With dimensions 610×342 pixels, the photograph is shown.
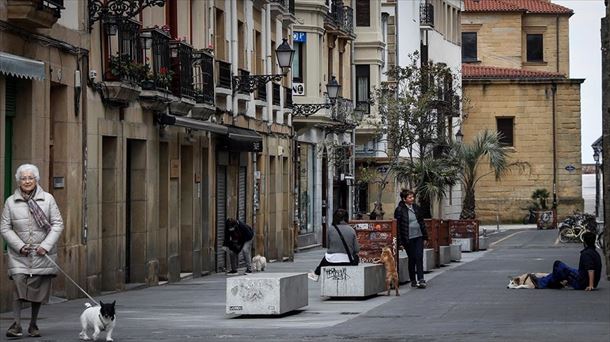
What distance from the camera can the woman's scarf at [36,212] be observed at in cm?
1797

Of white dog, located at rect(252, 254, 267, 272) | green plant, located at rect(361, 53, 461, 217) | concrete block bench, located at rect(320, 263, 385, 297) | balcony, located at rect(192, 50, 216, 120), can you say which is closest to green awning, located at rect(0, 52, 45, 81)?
concrete block bench, located at rect(320, 263, 385, 297)

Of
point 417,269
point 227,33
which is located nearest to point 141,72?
point 417,269

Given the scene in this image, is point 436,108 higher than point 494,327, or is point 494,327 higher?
point 436,108

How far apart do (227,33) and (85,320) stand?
2345 centimetres

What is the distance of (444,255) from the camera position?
41969 mm

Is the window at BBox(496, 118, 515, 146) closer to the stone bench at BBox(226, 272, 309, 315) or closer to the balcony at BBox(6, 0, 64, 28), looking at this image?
the balcony at BBox(6, 0, 64, 28)

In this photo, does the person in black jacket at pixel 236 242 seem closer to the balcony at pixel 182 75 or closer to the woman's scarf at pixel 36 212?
the balcony at pixel 182 75

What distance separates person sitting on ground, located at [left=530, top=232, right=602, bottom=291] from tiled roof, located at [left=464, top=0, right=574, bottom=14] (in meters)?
76.8

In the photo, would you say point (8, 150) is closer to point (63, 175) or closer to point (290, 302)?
point (63, 175)

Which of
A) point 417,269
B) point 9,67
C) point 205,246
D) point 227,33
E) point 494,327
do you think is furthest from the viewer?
point 227,33

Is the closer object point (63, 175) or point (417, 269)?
point (63, 175)

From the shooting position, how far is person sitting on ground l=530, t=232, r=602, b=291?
27766 millimetres

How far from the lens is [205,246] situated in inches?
1478

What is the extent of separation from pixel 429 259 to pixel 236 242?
14.0ft
